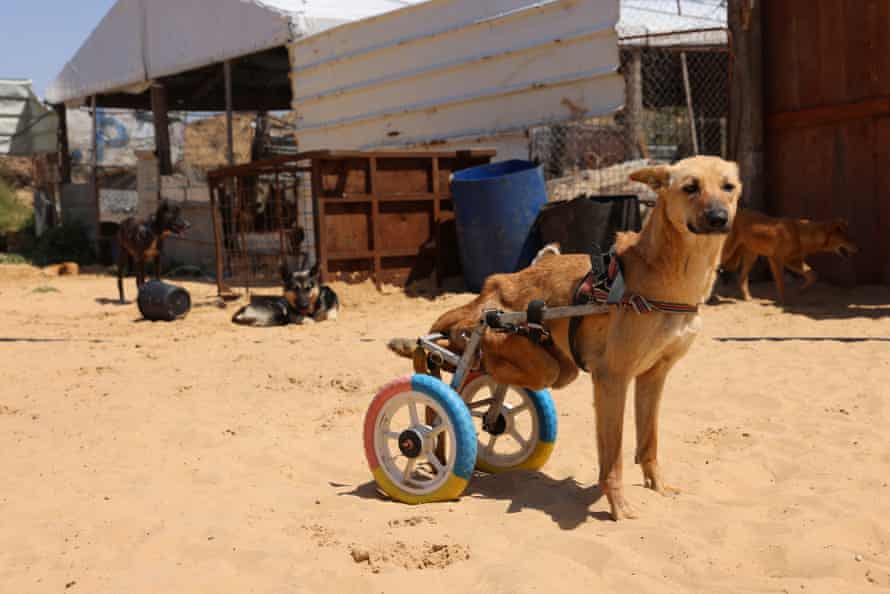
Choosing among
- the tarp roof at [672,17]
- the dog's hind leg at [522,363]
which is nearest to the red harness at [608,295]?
the dog's hind leg at [522,363]

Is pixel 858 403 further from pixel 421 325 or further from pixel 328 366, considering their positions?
pixel 421 325

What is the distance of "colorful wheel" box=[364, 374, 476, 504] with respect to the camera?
390cm

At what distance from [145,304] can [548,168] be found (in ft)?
21.1

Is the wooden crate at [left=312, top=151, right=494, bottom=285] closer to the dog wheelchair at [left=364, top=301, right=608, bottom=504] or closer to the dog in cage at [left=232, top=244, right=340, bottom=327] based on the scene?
the dog in cage at [left=232, top=244, right=340, bottom=327]

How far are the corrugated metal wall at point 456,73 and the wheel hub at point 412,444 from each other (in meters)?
9.37

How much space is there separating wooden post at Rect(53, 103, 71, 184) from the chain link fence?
48.4 feet

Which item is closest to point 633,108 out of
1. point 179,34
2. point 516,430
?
point 179,34

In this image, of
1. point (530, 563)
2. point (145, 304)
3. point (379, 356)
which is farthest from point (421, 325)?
point (530, 563)

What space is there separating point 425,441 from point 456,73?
11262 millimetres

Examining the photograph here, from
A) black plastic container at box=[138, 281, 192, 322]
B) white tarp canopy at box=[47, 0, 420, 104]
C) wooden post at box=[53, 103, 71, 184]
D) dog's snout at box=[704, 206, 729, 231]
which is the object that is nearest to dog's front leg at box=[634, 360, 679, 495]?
dog's snout at box=[704, 206, 729, 231]

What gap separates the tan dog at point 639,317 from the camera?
3541 mm

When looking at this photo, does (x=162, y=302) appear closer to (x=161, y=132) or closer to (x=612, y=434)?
(x=612, y=434)

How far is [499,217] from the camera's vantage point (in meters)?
10.5

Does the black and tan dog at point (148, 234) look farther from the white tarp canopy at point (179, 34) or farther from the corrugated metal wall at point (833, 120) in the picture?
the corrugated metal wall at point (833, 120)
